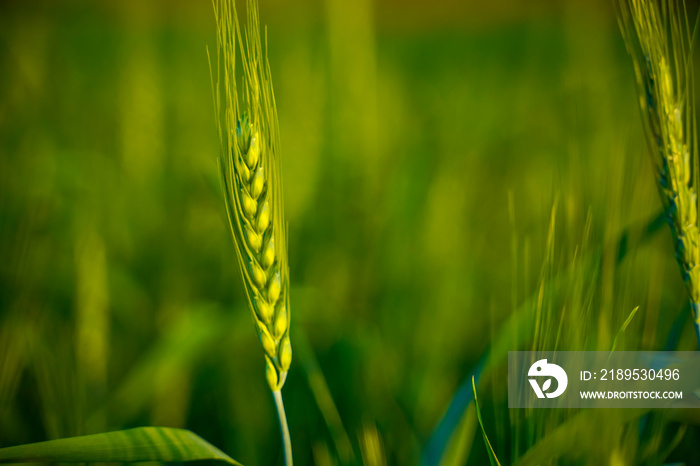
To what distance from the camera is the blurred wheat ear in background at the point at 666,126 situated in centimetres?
32

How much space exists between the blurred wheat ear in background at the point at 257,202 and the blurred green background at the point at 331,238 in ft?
0.29

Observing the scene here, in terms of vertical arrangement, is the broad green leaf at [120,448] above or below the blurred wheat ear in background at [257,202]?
below

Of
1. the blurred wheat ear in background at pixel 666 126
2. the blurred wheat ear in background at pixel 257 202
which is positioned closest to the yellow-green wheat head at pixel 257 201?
the blurred wheat ear in background at pixel 257 202

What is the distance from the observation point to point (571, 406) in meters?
0.31

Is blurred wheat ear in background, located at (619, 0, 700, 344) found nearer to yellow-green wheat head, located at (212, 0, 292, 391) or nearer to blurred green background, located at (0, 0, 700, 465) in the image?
blurred green background, located at (0, 0, 700, 465)

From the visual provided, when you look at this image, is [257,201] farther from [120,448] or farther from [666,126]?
[666,126]

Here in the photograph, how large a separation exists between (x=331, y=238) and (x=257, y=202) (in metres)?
0.38

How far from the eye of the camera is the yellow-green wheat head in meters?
0.26

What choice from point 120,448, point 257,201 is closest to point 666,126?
point 257,201

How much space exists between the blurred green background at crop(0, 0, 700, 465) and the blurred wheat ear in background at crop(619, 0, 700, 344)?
0.03 m

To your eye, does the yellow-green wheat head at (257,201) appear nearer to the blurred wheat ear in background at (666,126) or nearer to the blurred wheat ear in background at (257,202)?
the blurred wheat ear in background at (257,202)

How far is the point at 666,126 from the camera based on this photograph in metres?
0.35

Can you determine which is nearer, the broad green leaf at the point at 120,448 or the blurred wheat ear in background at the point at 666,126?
the broad green leaf at the point at 120,448

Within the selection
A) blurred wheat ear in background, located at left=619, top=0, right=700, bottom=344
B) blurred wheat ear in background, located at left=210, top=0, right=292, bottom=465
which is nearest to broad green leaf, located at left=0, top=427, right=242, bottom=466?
blurred wheat ear in background, located at left=210, top=0, right=292, bottom=465
